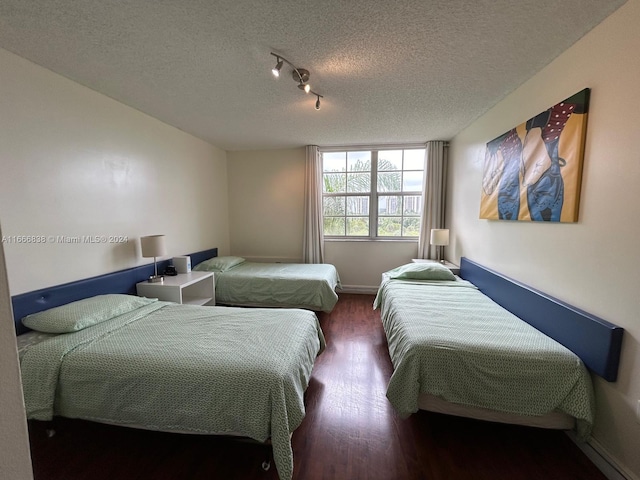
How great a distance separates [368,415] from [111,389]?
1.55 meters

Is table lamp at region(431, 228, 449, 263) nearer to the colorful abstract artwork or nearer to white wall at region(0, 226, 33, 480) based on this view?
the colorful abstract artwork

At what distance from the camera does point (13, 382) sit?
1.76ft

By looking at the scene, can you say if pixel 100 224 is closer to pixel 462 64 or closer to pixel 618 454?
pixel 462 64

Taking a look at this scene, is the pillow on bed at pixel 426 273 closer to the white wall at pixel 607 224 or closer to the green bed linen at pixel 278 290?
the green bed linen at pixel 278 290

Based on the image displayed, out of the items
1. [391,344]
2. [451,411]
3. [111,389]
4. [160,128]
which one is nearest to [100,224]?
[160,128]

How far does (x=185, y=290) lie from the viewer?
Result: 329cm

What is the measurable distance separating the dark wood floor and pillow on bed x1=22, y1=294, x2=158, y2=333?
0.63 m

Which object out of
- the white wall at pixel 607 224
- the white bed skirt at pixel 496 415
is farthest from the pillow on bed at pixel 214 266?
the white wall at pixel 607 224

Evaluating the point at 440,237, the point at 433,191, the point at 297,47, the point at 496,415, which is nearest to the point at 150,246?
the point at 297,47

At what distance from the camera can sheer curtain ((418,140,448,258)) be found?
3.97m

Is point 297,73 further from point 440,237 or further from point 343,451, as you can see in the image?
point 440,237

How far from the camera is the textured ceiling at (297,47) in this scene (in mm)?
1396

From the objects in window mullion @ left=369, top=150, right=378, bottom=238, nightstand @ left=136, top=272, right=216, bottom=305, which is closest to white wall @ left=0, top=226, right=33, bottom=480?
nightstand @ left=136, top=272, right=216, bottom=305

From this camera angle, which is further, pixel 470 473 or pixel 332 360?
pixel 332 360
